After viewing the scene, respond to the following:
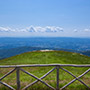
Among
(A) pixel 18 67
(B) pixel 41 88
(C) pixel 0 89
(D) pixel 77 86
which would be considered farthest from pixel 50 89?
(C) pixel 0 89

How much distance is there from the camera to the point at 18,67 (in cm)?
1030

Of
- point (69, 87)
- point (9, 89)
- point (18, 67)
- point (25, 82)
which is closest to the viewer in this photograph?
point (18, 67)

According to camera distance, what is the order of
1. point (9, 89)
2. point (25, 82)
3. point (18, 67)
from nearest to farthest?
point (18, 67)
point (9, 89)
point (25, 82)

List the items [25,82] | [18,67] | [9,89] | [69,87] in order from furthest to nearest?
[25,82] < [69,87] < [9,89] < [18,67]

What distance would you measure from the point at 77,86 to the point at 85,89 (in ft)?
3.01

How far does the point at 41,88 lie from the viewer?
11.3 metres

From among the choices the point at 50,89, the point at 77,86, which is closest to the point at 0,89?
the point at 50,89

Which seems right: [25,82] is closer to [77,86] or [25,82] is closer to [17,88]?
[17,88]

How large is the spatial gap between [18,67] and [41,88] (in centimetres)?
359

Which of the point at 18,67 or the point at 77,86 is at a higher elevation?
the point at 18,67

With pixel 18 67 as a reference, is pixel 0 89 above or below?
below

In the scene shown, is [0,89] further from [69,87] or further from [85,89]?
[85,89]

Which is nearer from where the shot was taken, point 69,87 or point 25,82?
point 69,87

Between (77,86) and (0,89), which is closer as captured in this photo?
(0,89)
